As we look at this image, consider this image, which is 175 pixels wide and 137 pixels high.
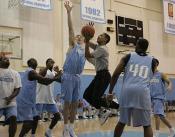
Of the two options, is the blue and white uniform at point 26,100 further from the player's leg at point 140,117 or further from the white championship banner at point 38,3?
the white championship banner at point 38,3

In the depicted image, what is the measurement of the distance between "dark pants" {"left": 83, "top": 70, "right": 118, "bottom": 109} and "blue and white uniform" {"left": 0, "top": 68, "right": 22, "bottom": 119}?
1.42m

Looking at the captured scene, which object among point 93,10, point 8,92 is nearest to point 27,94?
point 8,92

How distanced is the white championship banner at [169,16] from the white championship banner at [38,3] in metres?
7.91

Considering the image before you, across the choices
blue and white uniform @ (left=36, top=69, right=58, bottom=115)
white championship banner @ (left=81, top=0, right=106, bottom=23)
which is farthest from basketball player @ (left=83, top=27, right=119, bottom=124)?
white championship banner @ (left=81, top=0, right=106, bottom=23)

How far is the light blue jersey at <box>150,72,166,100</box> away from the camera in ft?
27.8

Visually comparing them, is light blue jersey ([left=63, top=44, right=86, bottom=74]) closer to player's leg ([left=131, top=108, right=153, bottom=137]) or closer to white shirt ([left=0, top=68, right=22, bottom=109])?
white shirt ([left=0, top=68, right=22, bottom=109])

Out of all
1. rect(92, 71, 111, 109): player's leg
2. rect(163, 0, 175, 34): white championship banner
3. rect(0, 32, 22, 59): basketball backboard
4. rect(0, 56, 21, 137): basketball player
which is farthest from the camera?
rect(163, 0, 175, 34): white championship banner

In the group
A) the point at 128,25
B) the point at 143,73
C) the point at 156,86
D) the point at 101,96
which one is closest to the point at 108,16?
the point at 128,25

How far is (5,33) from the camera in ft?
49.5

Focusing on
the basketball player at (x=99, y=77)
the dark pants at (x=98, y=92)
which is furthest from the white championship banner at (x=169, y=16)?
the dark pants at (x=98, y=92)

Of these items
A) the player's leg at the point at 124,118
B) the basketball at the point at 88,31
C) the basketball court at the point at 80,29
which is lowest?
the player's leg at the point at 124,118

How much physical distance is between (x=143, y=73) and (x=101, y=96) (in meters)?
1.92

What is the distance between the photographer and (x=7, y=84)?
668 centimetres

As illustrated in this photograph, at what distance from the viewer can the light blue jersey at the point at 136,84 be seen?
5.40 meters
